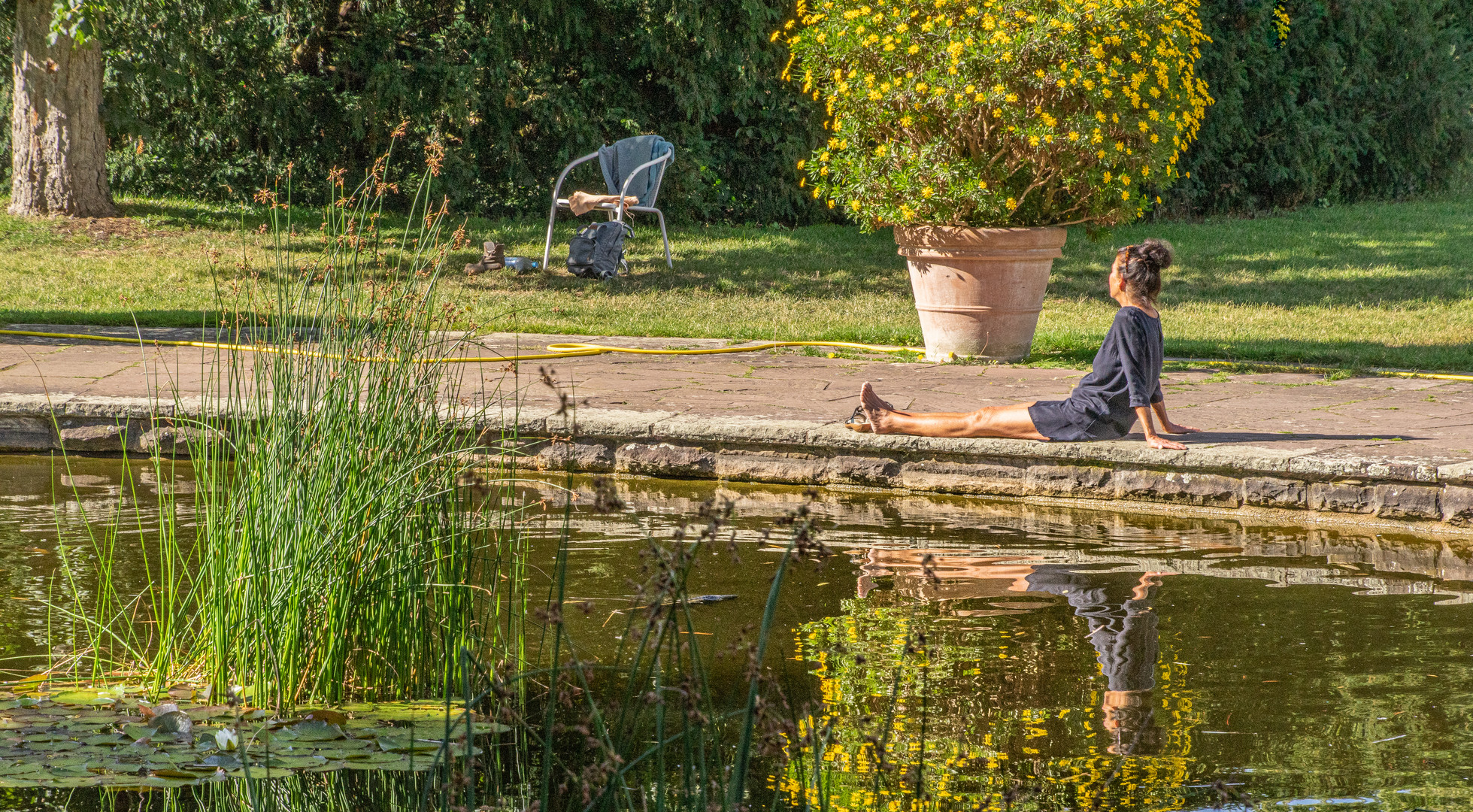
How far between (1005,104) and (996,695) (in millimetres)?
4153

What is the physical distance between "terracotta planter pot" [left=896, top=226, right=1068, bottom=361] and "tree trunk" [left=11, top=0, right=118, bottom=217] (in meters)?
8.06

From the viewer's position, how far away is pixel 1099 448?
5.08m

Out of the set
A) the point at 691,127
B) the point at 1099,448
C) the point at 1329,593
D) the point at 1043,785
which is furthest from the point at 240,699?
the point at 691,127

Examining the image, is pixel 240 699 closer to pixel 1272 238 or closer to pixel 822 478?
pixel 822 478

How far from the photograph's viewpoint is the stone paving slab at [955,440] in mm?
4754

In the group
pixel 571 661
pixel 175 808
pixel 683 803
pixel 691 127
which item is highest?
pixel 691 127

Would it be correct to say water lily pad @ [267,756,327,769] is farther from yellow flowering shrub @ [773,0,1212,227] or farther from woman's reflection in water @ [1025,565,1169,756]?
yellow flowering shrub @ [773,0,1212,227]

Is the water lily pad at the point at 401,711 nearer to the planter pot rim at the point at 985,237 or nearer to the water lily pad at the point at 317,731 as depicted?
the water lily pad at the point at 317,731

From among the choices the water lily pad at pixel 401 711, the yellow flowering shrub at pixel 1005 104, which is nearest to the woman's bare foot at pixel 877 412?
the yellow flowering shrub at pixel 1005 104

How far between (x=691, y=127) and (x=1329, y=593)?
425 inches

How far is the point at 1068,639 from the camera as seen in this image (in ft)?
11.5

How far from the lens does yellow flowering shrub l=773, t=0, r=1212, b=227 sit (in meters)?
6.55

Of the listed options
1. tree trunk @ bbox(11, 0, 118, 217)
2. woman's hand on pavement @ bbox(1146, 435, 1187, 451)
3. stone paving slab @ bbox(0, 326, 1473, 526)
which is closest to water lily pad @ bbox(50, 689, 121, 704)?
stone paving slab @ bbox(0, 326, 1473, 526)

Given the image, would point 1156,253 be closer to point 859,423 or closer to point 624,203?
point 859,423
